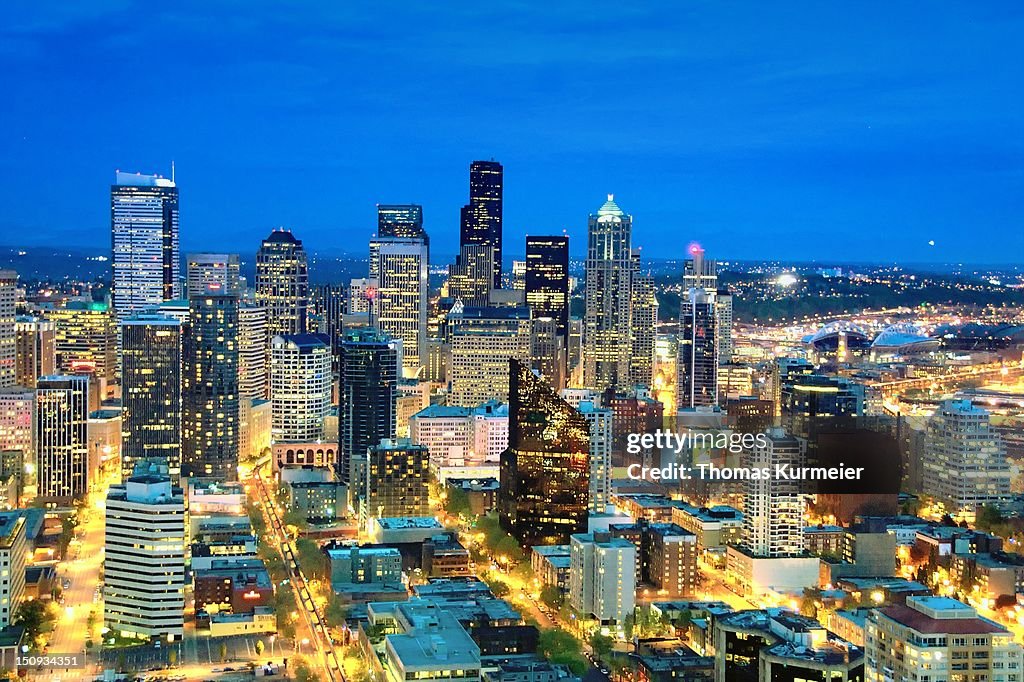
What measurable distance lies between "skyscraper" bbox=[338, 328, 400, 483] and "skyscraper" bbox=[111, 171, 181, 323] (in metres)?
13.1

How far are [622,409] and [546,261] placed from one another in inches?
485

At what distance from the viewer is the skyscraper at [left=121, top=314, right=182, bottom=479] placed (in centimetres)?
2189

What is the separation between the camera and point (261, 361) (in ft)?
94.3

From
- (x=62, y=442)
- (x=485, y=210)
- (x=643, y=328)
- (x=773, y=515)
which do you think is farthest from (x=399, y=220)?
(x=773, y=515)

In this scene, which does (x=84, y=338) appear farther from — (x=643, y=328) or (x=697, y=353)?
(x=697, y=353)

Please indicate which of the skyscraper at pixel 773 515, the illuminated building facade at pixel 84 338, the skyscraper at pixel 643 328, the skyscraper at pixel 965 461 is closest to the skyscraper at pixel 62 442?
the illuminated building facade at pixel 84 338

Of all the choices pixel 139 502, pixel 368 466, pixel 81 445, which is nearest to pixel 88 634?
pixel 139 502

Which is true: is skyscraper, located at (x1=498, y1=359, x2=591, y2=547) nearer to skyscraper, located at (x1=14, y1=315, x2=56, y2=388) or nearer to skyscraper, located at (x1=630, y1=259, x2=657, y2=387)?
skyscraper, located at (x1=14, y1=315, x2=56, y2=388)

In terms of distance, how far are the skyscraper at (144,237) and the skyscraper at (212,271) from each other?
81 centimetres

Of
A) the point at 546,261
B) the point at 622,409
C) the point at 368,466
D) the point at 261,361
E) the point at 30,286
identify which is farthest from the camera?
the point at 546,261

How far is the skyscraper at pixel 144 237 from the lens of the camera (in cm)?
3550

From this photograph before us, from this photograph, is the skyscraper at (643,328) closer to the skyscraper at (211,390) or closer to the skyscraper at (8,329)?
the skyscraper at (211,390)

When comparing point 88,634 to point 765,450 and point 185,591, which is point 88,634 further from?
point 765,450

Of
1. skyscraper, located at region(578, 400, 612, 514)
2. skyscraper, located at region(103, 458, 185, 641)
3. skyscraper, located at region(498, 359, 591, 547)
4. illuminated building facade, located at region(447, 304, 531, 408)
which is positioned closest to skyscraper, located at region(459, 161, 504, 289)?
illuminated building facade, located at region(447, 304, 531, 408)
